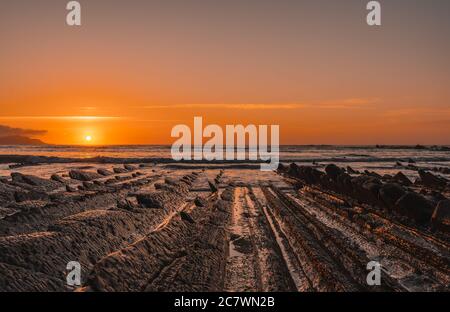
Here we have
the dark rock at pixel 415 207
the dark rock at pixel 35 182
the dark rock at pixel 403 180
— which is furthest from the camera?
the dark rock at pixel 403 180

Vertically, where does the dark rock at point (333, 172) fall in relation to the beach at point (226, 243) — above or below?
above

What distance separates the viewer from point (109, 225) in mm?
12914

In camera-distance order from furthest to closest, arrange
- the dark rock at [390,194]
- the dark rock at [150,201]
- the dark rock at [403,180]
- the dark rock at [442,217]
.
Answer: the dark rock at [403,180] < the dark rock at [390,194] < the dark rock at [150,201] < the dark rock at [442,217]

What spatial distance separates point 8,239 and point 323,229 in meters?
10.1

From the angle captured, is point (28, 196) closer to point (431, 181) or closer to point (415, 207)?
point (415, 207)

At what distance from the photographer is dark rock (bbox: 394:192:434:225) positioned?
15930 mm

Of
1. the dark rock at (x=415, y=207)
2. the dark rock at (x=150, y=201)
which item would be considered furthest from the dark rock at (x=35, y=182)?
the dark rock at (x=415, y=207)

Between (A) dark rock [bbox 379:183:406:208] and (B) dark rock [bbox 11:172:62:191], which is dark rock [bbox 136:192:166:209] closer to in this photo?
(A) dark rock [bbox 379:183:406:208]

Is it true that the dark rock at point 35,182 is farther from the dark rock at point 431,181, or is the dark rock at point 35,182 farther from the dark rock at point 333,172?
the dark rock at point 431,181

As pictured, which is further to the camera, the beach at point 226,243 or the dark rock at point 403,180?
the dark rock at point 403,180

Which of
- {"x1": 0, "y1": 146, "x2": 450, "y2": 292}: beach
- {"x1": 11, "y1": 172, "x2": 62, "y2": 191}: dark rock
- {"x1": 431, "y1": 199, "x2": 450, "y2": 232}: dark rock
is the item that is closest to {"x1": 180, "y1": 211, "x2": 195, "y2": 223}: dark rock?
{"x1": 0, "y1": 146, "x2": 450, "y2": 292}: beach

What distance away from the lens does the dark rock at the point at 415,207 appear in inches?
627
